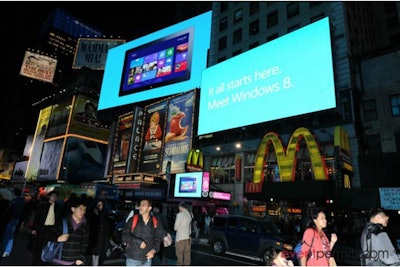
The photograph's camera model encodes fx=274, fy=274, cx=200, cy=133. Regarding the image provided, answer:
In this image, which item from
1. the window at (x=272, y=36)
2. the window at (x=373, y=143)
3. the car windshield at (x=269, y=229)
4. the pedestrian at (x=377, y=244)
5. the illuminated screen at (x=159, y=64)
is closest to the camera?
the pedestrian at (x=377, y=244)

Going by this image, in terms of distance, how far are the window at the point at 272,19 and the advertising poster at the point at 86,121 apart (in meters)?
36.0

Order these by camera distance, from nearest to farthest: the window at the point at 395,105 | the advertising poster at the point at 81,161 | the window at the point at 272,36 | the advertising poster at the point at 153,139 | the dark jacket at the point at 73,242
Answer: the dark jacket at the point at 73,242, the window at the point at 395,105, the window at the point at 272,36, the advertising poster at the point at 153,139, the advertising poster at the point at 81,161

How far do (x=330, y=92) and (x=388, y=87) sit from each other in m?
7.07

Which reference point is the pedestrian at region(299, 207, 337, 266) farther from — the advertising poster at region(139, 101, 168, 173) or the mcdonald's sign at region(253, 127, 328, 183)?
the advertising poster at region(139, 101, 168, 173)

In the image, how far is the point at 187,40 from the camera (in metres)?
34.6

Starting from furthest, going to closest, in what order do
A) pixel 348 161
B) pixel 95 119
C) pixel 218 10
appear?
1. pixel 95 119
2. pixel 218 10
3. pixel 348 161

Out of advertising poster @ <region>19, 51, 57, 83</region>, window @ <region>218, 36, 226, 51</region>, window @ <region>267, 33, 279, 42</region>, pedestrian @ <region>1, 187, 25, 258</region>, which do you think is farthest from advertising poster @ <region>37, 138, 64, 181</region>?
pedestrian @ <region>1, 187, 25, 258</region>

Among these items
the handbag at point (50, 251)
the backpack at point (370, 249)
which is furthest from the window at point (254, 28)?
the handbag at point (50, 251)

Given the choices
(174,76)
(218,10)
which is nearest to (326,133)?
(174,76)

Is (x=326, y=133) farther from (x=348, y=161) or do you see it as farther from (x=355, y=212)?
(x=355, y=212)

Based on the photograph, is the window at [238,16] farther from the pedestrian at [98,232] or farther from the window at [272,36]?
the pedestrian at [98,232]

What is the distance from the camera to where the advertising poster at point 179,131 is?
2775 centimetres

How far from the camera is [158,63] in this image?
37.0m

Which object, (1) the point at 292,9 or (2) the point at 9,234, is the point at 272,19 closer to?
(1) the point at 292,9
